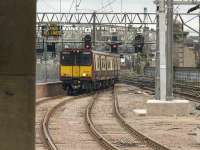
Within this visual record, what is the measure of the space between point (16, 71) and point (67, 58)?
37598 millimetres

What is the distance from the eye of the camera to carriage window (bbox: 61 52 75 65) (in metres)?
43.4

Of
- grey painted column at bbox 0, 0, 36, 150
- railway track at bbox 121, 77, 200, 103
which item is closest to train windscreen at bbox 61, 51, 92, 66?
railway track at bbox 121, 77, 200, 103

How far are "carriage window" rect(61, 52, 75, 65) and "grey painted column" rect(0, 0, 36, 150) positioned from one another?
37085mm

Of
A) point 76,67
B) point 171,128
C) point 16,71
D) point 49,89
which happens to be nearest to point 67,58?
point 76,67

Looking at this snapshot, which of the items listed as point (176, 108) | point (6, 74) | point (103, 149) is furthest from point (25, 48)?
point (176, 108)

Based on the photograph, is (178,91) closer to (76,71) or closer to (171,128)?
(76,71)

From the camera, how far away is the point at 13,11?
610 cm

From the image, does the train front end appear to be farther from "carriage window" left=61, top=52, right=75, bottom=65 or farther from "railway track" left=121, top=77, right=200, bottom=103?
"railway track" left=121, top=77, right=200, bottom=103

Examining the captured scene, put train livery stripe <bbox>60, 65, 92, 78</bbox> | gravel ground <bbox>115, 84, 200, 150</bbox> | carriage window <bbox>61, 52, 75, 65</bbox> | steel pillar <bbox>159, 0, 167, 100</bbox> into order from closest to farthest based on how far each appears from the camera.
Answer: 1. gravel ground <bbox>115, 84, 200, 150</bbox>
2. steel pillar <bbox>159, 0, 167, 100</bbox>
3. train livery stripe <bbox>60, 65, 92, 78</bbox>
4. carriage window <bbox>61, 52, 75, 65</bbox>

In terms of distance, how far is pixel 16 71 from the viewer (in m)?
6.13

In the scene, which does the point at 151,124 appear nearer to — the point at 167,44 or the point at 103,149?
the point at 167,44

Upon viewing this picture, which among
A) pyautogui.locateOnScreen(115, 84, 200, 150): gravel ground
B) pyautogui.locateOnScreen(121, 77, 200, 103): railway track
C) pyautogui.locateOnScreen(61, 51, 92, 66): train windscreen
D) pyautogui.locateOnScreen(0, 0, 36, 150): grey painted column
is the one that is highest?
pyautogui.locateOnScreen(61, 51, 92, 66): train windscreen

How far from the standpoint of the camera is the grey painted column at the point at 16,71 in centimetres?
611

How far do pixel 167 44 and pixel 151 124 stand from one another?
17.5ft
